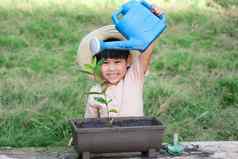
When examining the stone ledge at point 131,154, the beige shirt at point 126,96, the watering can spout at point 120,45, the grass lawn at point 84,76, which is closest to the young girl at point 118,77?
the beige shirt at point 126,96

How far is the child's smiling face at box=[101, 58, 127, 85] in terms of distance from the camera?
273cm

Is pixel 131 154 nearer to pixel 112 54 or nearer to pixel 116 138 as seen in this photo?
pixel 116 138

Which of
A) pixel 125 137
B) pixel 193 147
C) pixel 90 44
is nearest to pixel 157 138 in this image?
A: pixel 125 137

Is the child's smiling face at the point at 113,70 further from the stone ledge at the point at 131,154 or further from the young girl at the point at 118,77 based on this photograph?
the stone ledge at the point at 131,154

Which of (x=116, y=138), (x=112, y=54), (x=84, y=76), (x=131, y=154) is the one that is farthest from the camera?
(x=84, y=76)

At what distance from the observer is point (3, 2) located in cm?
707

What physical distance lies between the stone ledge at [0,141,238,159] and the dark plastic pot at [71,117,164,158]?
12 cm

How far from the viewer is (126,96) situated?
275 cm

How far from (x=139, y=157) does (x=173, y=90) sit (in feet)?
7.52

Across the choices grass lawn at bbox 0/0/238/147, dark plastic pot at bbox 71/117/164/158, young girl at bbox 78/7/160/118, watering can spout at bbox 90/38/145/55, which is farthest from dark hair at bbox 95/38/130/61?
grass lawn at bbox 0/0/238/147

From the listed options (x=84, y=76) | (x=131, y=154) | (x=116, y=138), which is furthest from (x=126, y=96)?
(x=84, y=76)

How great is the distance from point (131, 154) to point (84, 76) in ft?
8.44

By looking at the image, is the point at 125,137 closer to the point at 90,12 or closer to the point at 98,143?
the point at 98,143

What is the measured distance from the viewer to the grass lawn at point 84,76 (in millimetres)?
4227
